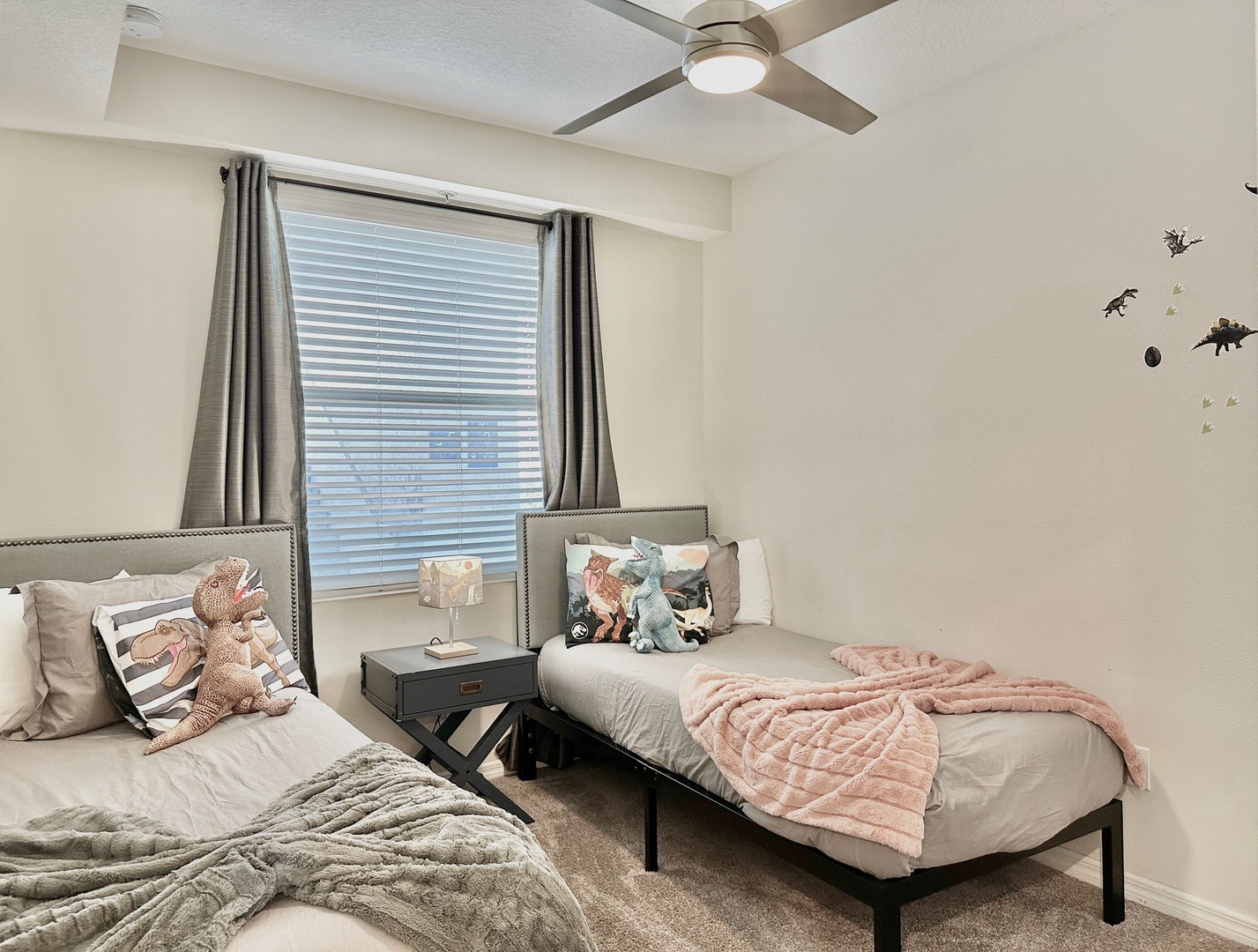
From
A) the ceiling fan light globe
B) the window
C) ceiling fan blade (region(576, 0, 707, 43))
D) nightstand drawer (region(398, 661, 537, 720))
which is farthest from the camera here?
the window

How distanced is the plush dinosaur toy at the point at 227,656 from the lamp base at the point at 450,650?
0.75 metres

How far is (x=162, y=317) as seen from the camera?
2.97 metres

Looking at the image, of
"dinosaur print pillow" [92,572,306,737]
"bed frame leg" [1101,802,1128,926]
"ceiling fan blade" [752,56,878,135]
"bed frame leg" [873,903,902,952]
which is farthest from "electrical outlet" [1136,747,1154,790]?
"dinosaur print pillow" [92,572,306,737]

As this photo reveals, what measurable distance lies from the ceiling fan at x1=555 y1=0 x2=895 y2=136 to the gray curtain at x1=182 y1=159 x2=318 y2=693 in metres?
1.59

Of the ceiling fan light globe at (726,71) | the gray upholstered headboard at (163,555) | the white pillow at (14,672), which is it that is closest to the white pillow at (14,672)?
the white pillow at (14,672)

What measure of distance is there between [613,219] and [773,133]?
0.83 meters

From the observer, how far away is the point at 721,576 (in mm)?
3670

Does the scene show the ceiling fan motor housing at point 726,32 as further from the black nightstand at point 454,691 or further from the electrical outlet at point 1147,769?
the electrical outlet at point 1147,769

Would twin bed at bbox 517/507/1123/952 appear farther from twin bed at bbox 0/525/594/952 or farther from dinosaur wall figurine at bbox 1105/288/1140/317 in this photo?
dinosaur wall figurine at bbox 1105/288/1140/317

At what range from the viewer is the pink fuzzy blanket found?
198 cm

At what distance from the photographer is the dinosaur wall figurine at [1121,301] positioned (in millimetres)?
2525

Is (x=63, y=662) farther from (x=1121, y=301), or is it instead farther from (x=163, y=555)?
(x=1121, y=301)

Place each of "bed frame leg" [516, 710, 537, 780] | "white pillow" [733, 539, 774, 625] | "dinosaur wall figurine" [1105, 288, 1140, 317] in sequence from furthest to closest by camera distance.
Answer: "white pillow" [733, 539, 774, 625]
"bed frame leg" [516, 710, 537, 780]
"dinosaur wall figurine" [1105, 288, 1140, 317]

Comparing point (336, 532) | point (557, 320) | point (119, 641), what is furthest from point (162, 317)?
point (557, 320)
